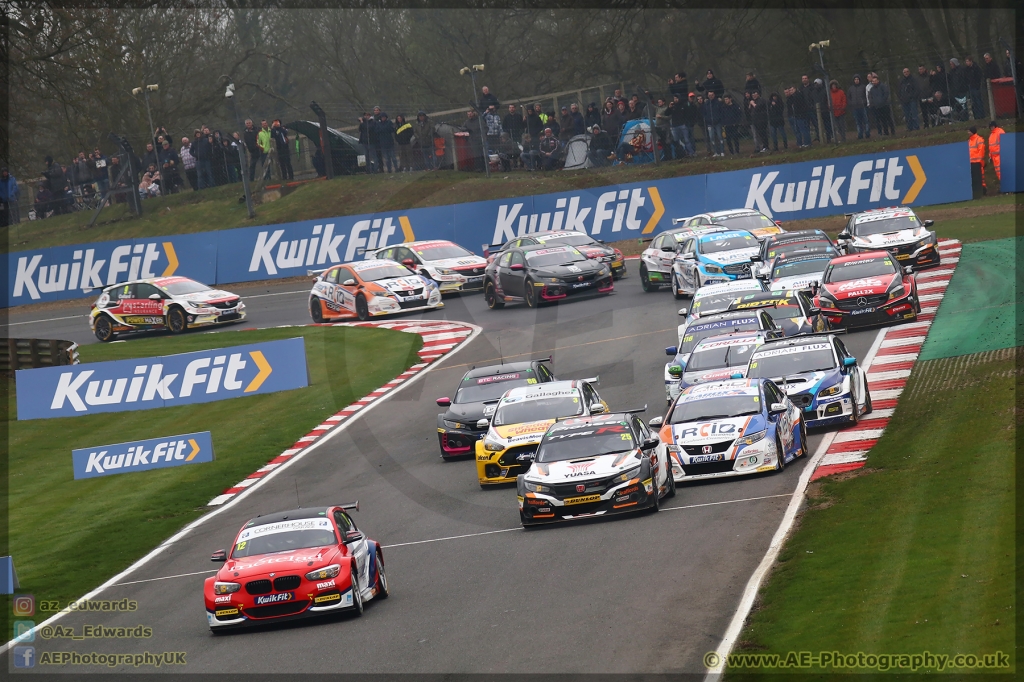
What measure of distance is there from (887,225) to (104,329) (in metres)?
20.9

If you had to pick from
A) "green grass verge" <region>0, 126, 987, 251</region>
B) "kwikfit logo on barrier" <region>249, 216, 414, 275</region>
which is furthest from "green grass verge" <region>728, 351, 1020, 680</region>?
"kwikfit logo on barrier" <region>249, 216, 414, 275</region>

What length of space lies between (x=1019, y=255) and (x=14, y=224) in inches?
1315

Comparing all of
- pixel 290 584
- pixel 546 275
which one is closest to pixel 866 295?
pixel 546 275

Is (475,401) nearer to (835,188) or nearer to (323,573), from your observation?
(323,573)

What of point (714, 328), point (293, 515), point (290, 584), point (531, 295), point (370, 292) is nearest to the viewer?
point (290, 584)

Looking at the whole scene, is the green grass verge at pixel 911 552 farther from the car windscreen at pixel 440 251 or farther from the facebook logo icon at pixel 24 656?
the car windscreen at pixel 440 251

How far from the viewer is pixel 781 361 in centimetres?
2081

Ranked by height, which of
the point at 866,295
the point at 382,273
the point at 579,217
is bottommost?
the point at 866,295

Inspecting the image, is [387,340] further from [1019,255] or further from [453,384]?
[1019,255]

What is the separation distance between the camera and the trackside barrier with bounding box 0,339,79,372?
32531mm

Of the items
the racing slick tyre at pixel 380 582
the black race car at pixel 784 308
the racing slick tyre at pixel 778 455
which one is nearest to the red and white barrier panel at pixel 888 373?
the racing slick tyre at pixel 778 455

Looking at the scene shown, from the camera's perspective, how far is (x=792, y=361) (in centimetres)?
2070

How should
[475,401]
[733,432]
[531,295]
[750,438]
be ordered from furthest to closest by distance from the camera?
[531,295], [475,401], [733,432], [750,438]

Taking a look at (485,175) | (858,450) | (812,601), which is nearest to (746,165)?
(485,175)
